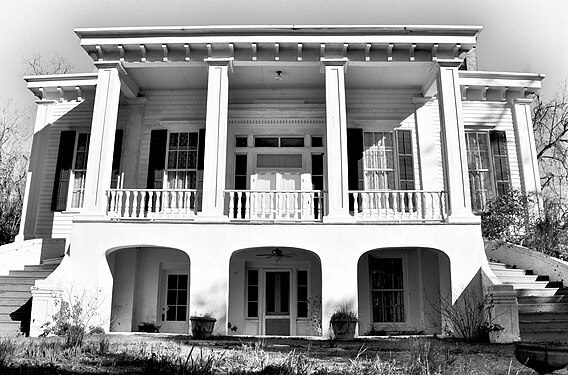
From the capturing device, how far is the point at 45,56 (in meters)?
30.8

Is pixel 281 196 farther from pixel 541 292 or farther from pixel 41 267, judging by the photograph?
pixel 41 267

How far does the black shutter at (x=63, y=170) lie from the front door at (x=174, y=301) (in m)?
3.90

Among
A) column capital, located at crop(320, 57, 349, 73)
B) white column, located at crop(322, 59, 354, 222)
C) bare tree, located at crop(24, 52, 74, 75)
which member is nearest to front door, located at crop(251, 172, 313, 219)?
white column, located at crop(322, 59, 354, 222)

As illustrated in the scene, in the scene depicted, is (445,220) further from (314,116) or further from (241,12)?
(241,12)

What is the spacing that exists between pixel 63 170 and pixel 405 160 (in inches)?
400

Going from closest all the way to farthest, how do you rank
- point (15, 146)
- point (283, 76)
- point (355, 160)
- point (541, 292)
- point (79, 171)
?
1. point (541, 292)
2. point (283, 76)
3. point (355, 160)
4. point (79, 171)
5. point (15, 146)

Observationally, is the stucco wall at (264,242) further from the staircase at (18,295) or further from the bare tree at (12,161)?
the bare tree at (12,161)

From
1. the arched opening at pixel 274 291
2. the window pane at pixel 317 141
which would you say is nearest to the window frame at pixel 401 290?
the arched opening at pixel 274 291

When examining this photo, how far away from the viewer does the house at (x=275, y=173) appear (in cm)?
1201

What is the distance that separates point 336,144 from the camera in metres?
12.4

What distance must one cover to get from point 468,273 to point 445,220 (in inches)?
52.7

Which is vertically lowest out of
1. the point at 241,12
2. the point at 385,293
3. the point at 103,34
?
the point at 385,293

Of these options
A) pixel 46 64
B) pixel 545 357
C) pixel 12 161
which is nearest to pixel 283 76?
pixel 545 357

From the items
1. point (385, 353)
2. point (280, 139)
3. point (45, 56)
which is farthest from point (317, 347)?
point (45, 56)
